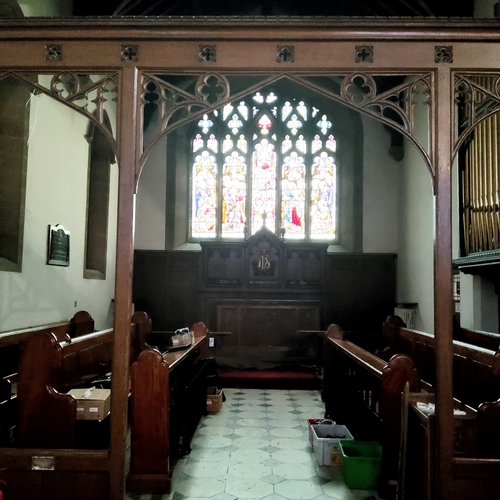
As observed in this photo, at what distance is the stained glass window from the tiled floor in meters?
4.32

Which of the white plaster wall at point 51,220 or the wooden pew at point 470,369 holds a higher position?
the white plaster wall at point 51,220

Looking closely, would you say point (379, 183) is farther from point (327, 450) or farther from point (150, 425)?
point (150, 425)

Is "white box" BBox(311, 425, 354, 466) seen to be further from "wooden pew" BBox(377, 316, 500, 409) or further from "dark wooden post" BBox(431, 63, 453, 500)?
"dark wooden post" BBox(431, 63, 453, 500)

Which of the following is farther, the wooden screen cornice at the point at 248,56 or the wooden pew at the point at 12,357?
the wooden pew at the point at 12,357

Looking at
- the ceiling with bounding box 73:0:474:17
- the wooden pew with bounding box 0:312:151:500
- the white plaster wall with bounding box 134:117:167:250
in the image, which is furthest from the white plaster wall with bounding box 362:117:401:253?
the wooden pew with bounding box 0:312:151:500

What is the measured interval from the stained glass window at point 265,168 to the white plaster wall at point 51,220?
2.94m

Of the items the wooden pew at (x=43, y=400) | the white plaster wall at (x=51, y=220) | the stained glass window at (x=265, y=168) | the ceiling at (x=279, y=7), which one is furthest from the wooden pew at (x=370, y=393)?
the ceiling at (x=279, y=7)

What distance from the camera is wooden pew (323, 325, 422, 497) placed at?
3.48 m

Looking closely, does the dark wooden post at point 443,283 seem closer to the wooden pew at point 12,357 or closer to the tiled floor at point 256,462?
the tiled floor at point 256,462

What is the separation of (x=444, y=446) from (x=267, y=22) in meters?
2.62

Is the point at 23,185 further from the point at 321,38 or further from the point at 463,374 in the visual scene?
the point at 463,374

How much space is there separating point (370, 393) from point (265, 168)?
6.21m

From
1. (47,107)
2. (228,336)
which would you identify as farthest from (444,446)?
(228,336)

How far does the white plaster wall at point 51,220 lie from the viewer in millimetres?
5328
